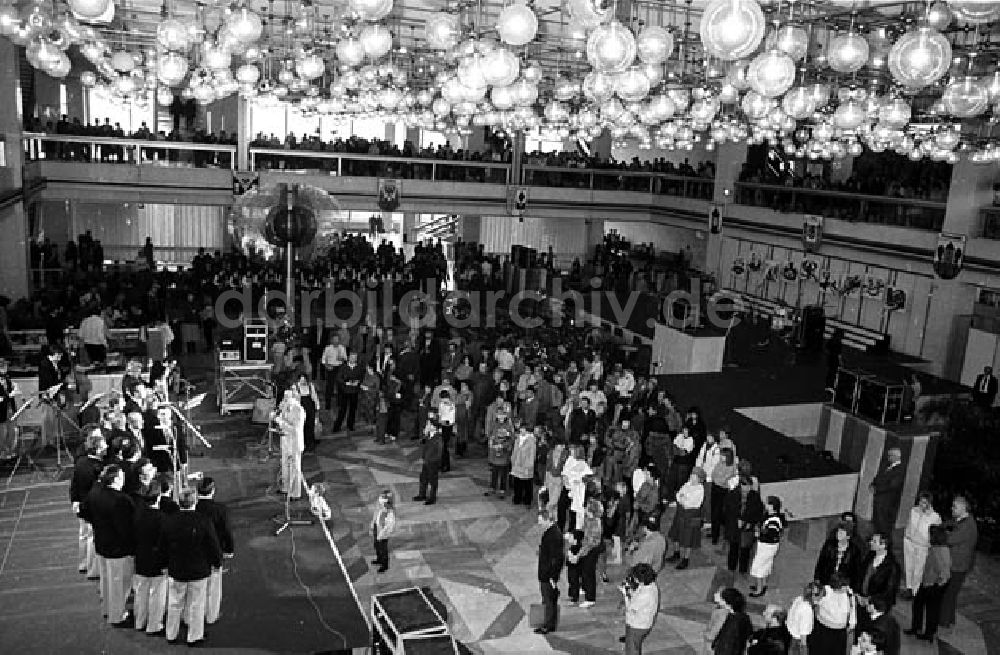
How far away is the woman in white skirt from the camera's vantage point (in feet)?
29.1

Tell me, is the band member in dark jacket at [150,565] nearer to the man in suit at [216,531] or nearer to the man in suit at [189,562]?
the man in suit at [189,562]

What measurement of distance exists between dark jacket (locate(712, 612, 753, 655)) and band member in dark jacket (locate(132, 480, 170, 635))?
446 cm

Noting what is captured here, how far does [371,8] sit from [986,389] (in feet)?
51.8

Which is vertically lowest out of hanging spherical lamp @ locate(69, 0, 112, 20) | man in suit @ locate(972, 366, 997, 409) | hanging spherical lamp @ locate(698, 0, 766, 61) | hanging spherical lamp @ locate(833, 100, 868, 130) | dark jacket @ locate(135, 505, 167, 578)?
man in suit @ locate(972, 366, 997, 409)

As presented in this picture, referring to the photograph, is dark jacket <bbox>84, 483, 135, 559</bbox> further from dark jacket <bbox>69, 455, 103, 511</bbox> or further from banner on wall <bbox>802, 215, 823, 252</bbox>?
banner on wall <bbox>802, 215, 823, 252</bbox>

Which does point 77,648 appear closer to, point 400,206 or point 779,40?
point 779,40

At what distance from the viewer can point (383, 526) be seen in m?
9.00

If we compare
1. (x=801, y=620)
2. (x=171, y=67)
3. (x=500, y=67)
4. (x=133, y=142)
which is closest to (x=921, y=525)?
(x=801, y=620)

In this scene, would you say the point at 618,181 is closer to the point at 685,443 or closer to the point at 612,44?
the point at 685,443

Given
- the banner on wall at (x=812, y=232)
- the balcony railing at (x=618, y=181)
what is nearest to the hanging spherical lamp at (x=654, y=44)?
the banner on wall at (x=812, y=232)

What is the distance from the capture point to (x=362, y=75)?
45.2ft

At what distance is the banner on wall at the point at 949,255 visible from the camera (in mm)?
18625

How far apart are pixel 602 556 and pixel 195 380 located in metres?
9.62

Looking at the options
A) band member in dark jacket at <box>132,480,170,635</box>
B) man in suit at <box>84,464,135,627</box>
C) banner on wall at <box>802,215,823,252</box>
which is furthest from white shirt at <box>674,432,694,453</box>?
banner on wall at <box>802,215,823,252</box>
